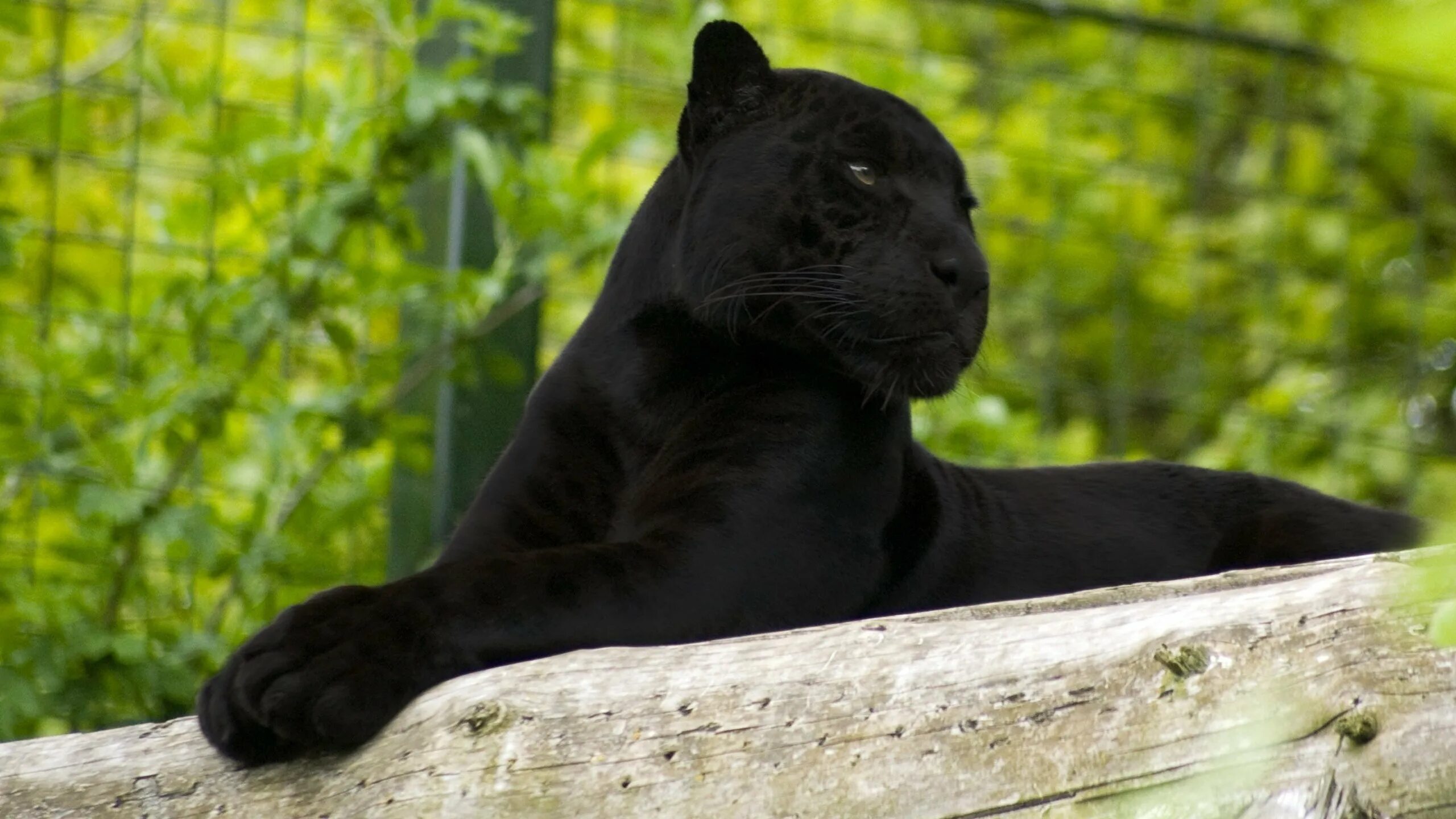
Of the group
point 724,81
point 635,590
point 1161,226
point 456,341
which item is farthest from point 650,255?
point 1161,226

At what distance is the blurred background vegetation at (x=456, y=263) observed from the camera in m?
2.58

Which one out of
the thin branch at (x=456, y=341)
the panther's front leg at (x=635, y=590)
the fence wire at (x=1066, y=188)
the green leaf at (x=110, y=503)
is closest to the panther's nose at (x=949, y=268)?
the panther's front leg at (x=635, y=590)

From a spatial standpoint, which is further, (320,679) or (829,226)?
(829,226)

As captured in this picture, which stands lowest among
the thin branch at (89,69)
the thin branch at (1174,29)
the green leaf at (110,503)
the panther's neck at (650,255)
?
the green leaf at (110,503)

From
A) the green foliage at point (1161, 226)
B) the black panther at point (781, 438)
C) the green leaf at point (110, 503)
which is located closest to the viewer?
the black panther at point (781, 438)

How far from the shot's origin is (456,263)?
3004 mm

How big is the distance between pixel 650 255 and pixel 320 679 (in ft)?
2.94

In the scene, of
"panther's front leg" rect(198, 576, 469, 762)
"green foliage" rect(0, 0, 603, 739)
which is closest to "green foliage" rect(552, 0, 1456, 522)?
"green foliage" rect(0, 0, 603, 739)

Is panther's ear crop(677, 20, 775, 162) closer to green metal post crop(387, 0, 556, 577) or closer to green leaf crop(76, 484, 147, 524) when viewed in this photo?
green metal post crop(387, 0, 556, 577)

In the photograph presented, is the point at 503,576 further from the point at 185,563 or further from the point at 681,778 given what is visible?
the point at 185,563

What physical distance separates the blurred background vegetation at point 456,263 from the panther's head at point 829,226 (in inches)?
13.8

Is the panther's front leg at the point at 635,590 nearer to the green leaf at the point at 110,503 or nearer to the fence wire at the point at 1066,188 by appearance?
the green leaf at the point at 110,503

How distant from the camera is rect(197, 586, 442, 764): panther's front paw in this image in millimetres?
1247

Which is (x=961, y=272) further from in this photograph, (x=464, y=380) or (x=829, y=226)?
(x=464, y=380)
